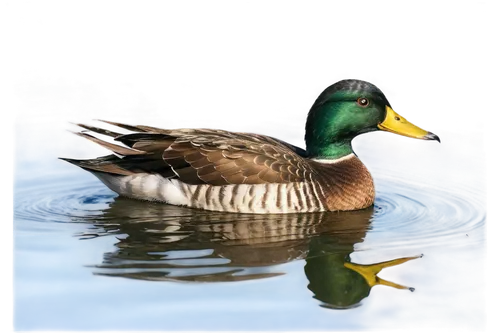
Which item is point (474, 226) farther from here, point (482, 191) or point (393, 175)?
point (393, 175)

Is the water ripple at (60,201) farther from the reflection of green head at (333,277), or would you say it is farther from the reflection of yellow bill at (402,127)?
the reflection of yellow bill at (402,127)

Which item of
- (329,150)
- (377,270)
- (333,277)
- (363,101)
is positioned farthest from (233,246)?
(363,101)

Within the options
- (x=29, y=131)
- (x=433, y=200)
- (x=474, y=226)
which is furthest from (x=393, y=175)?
(x=29, y=131)

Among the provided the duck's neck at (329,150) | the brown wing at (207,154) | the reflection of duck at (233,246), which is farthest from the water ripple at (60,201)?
the duck's neck at (329,150)

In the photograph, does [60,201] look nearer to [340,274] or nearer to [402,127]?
[340,274]

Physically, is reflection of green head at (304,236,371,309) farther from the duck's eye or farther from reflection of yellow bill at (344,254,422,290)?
the duck's eye

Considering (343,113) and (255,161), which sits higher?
(343,113)
